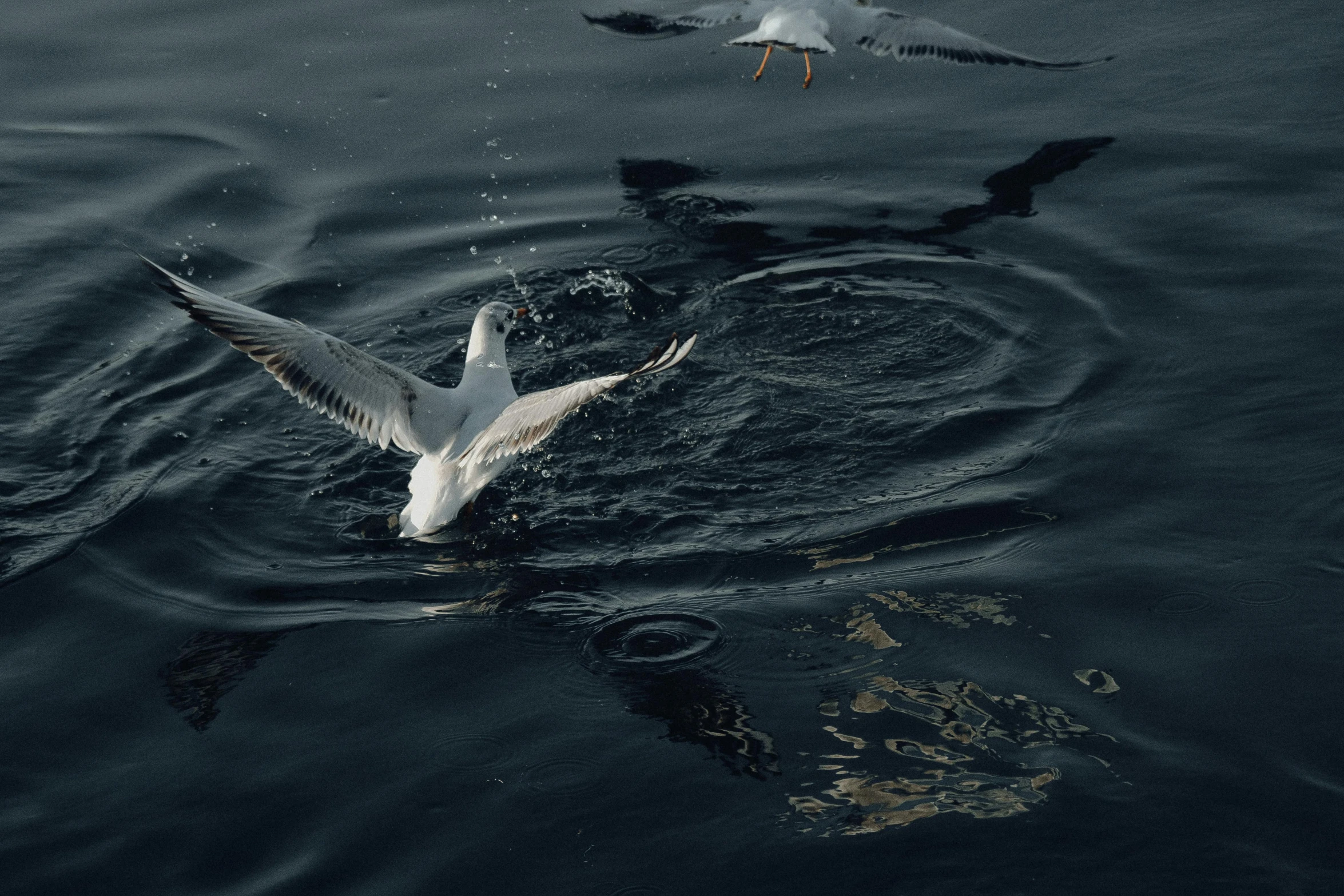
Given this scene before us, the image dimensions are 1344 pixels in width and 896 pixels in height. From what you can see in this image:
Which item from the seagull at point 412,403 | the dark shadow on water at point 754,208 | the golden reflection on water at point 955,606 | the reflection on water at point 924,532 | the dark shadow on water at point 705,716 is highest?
the dark shadow on water at point 754,208

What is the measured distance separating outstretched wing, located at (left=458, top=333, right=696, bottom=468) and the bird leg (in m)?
4.92

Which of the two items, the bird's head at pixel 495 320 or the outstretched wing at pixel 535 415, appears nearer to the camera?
the outstretched wing at pixel 535 415

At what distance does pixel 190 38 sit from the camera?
12.1 m

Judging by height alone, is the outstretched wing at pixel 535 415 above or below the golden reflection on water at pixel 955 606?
above

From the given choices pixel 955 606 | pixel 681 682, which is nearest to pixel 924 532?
pixel 955 606

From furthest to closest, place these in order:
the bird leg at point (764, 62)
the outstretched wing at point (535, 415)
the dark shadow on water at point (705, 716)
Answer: the bird leg at point (764, 62), the outstretched wing at point (535, 415), the dark shadow on water at point (705, 716)

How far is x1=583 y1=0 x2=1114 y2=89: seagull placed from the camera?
956 cm

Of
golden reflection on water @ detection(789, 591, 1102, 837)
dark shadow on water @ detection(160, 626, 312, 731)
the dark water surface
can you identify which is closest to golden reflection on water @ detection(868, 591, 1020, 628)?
the dark water surface

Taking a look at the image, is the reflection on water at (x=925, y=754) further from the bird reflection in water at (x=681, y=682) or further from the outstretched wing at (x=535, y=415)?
the outstretched wing at (x=535, y=415)

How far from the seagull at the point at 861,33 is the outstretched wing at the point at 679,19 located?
0.4 inches

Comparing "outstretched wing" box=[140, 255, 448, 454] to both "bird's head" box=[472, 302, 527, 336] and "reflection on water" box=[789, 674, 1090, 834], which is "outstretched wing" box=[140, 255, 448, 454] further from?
"reflection on water" box=[789, 674, 1090, 834]

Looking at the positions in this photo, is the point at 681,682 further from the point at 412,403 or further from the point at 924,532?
the point at 412,403

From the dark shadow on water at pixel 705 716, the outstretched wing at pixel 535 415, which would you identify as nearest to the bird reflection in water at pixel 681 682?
the dark shadow on water at pixel 705 716

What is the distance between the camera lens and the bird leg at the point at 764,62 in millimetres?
10469
